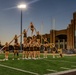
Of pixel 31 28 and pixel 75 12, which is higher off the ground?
pixel 75 12

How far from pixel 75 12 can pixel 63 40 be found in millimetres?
12119

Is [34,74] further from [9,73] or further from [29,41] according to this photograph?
[29,41]

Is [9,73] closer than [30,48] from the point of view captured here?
Yes

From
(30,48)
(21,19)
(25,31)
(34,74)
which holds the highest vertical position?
(21,19)

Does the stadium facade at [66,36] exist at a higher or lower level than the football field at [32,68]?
higher

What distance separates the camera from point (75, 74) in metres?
10.8

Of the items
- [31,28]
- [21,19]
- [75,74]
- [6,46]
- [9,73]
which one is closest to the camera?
[75,74]

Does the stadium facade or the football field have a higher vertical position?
the stadium facade

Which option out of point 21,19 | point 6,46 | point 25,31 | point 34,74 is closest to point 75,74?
point 34,74

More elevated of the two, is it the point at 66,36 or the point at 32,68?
the point at 66,36

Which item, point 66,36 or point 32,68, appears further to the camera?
point 66,36

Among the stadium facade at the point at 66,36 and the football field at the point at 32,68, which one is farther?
the stadium facade at the point at 66,36

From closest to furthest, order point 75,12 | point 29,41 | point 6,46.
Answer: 1. point 6,46
2. point 29,41
3. point 75,12

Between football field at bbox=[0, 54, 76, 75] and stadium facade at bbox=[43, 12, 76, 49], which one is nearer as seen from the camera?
football field at bbox=[0, 54, 76, 75]
